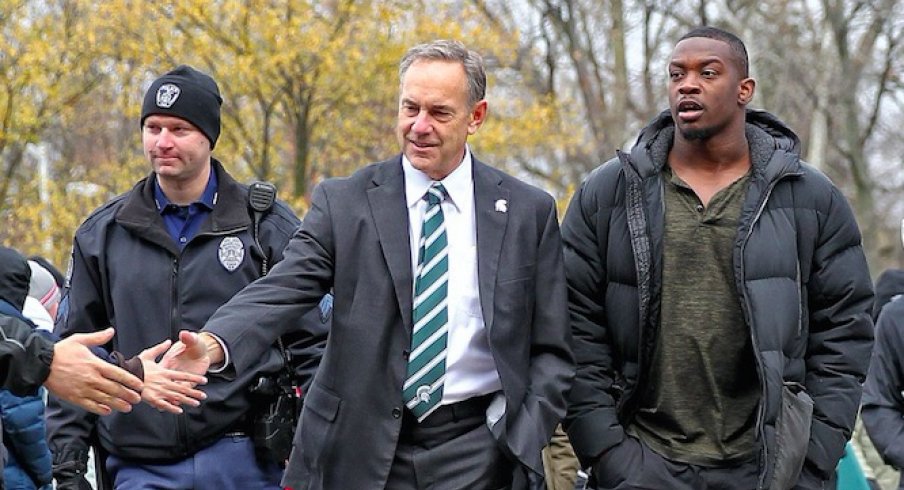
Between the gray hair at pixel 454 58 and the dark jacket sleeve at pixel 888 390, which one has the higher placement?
the gray hair at pixel 454 58

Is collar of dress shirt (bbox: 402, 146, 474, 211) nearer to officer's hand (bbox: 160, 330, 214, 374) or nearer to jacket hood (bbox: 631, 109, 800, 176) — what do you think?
jacket hood (bbox: 631, 109, 800, 176)

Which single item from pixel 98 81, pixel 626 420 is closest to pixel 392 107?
pixel 98 81

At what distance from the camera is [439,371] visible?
4.99m

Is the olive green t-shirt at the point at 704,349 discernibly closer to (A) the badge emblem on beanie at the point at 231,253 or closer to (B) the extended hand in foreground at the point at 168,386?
(B) the extended hand in foreground at the point at 168,386

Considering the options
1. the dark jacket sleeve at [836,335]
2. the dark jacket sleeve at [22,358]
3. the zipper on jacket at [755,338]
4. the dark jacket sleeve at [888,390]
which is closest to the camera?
the dark jacket sleeve at [22,358]

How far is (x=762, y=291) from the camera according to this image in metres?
5.17

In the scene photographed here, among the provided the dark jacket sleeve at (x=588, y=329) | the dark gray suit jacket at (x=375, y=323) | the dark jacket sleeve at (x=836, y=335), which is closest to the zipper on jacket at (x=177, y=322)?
the dark gray suit jacket at (x=375, y=323)

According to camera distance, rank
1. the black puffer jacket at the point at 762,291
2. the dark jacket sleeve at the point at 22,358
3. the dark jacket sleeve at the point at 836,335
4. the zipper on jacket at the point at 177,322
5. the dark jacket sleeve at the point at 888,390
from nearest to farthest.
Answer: the dark jacket sleeve at the point at 22,358 < the black puffer jacket at the point at 762,291 < the dark jacket sleeve at the point at 836,335 < the zipper on jacket at the point at 177,322 < the dark jacket sleeve at the point at 888,390

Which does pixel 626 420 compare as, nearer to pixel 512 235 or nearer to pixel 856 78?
pixel 512 235

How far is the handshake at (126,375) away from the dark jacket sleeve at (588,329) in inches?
52.2

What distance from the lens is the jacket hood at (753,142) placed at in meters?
5.41

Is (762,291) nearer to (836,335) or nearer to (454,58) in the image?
(836,335)

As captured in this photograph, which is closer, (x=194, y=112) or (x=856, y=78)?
(x=194, y=112)

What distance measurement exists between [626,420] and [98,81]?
18.2 meters
